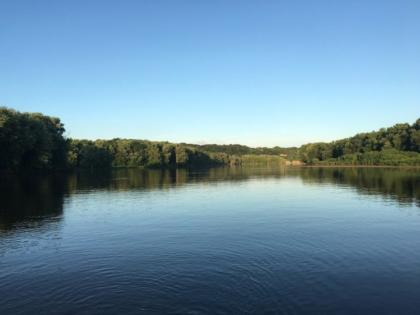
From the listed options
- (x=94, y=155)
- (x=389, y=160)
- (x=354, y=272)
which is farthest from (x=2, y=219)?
(x=389, y=160)

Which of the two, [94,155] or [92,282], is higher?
[94,155]

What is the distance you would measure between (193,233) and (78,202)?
28886mm

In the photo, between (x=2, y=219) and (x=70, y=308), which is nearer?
(x=70, y=308)

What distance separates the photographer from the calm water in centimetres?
1784

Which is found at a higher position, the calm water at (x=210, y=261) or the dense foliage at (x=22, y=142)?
the dense foliage at (x=22, y=142)

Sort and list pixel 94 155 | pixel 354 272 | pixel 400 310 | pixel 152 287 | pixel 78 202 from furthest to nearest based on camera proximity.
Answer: pixel 94 155 → pixel 78 202 → pixel 354 272 → pixel 152 287 → pixel 400 310

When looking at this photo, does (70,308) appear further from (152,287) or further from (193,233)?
(193,233)

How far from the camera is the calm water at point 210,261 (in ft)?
58.5

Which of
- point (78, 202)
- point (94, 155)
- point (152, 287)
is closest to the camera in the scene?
point (152, 287)

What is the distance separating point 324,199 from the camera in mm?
59938

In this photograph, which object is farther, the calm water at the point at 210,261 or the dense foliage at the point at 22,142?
the dense foliage at the point at 22,142

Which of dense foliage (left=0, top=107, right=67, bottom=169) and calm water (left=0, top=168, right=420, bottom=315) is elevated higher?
dense foliage (left=0, top=107, right=67, bottom=169)

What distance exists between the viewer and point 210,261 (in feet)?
80.5

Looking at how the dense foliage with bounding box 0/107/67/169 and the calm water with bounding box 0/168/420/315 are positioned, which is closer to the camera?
the calm water with bounding box 0/168/420/315
